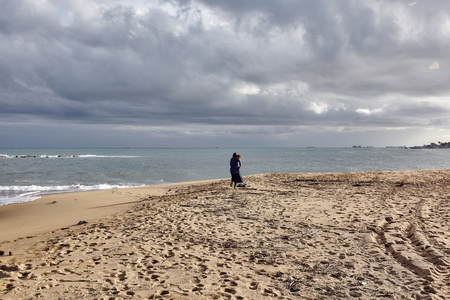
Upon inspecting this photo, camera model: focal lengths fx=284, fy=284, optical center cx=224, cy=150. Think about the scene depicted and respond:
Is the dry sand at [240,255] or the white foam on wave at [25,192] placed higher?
the dry sand at [240,255]

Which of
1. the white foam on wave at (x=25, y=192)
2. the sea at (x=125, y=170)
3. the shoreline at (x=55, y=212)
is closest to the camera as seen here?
the shoreline at (x=55, y=212)

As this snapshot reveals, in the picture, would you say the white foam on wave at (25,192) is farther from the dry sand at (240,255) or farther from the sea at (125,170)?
the dry sand at (240,255)

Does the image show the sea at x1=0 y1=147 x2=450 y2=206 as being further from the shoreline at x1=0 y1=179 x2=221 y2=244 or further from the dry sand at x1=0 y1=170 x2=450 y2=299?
the dry sand at x1=0 y1=170 x2=450 y2=299

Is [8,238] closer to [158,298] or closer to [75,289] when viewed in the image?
[75,289]

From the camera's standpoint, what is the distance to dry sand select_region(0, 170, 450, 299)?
4.86 metres

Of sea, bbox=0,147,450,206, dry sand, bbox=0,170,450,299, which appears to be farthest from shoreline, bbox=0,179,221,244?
sea, bbox=0,147,450,206

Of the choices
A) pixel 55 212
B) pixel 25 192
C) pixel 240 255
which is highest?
pixel 240 255

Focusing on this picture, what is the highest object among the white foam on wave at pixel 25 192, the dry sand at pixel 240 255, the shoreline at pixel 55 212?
the dry sand at pixel 240 255

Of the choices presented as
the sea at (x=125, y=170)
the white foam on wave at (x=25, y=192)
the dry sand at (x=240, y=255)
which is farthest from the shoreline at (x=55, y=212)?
the sea at (x=125, y=170)

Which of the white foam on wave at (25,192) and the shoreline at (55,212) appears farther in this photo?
the white foam on wave at (25,192)

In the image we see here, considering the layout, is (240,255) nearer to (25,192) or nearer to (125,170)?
(25,192)

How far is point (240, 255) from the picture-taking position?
6410 millimetres

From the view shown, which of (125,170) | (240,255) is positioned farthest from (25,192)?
(240,255)

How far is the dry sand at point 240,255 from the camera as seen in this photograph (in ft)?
16.0
